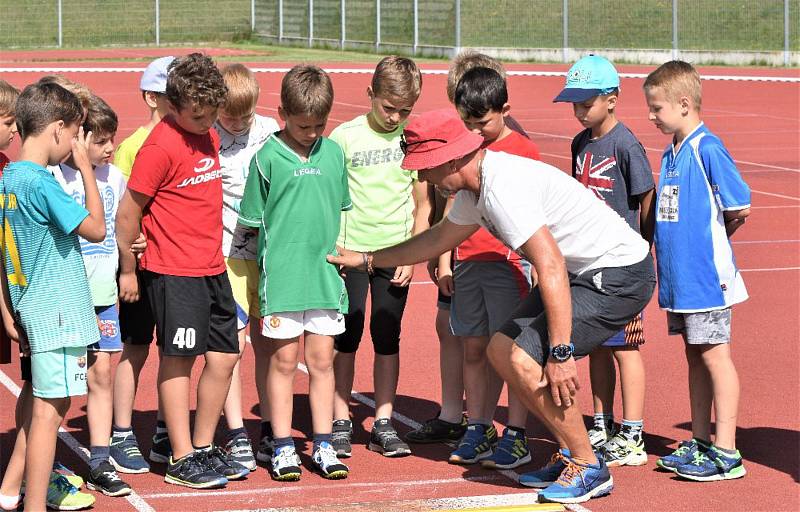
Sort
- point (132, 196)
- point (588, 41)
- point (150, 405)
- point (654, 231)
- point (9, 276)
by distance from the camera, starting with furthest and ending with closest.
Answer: point (588, 41)
point (150, 405)
point (654, 231)
point (132, 196)
point (9, 276)

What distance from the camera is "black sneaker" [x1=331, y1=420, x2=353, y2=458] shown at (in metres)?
6.43

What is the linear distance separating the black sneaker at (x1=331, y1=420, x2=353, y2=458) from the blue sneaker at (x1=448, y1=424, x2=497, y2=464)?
533 mm

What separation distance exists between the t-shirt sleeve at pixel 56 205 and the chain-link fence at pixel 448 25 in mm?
32684

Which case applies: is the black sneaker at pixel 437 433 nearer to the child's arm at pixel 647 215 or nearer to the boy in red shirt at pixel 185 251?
the boy in red shirt at pixel 185 251

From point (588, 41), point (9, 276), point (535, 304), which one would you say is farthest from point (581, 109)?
point (588, 41)

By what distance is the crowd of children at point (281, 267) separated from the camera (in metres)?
5.31

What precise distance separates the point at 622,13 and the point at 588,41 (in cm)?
156

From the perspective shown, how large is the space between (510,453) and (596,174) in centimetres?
146

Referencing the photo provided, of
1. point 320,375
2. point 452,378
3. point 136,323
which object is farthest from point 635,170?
point 136,323

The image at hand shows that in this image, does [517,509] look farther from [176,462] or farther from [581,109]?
[581,109]

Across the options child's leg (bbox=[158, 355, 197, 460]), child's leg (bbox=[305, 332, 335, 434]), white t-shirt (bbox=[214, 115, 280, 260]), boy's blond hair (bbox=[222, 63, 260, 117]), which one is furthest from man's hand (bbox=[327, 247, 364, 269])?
boy's blond hair (bbox=[222, 63, 260, 117])

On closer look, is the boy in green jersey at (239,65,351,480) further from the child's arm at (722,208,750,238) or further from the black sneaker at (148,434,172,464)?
the child's arm at (722,208,750,238)

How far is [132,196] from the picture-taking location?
5.77 metres

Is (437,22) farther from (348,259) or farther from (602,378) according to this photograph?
(348,259)
